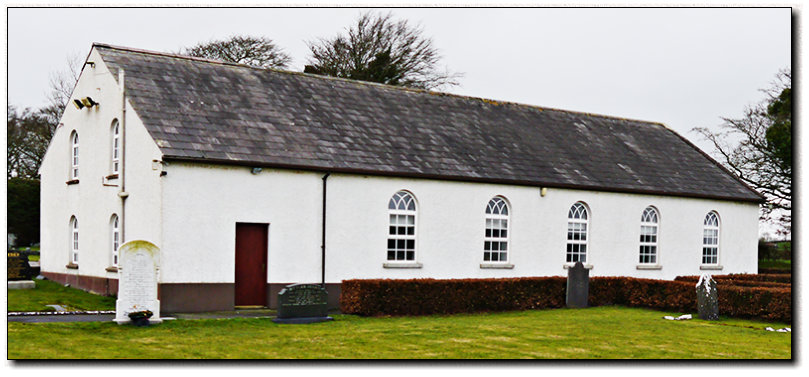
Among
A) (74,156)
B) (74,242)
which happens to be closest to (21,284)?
(74,242)

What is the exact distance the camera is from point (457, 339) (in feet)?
57.3

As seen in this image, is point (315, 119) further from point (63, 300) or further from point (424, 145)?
point (63, 300)

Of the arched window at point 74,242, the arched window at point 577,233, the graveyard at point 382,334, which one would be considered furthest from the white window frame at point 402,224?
the arched window at point 74,242

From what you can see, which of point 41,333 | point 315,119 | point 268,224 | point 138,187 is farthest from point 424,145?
point 41,333

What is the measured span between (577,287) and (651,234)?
6793mm

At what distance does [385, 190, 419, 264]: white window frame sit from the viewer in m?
25.6

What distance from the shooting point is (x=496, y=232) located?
27.7 m

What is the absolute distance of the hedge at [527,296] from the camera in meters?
22.2

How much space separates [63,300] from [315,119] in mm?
8529

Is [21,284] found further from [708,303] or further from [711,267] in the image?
[711,267]

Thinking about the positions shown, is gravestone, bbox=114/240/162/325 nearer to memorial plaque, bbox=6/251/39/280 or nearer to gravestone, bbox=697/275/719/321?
memorial plaque, bbox=6/251/39/280

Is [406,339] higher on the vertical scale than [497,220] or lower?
lower

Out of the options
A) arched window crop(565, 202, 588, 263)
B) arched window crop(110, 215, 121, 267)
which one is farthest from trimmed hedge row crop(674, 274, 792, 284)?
arched window crop(110, 215, 121, 267)

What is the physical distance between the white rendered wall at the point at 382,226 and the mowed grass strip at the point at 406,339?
9.53ft
